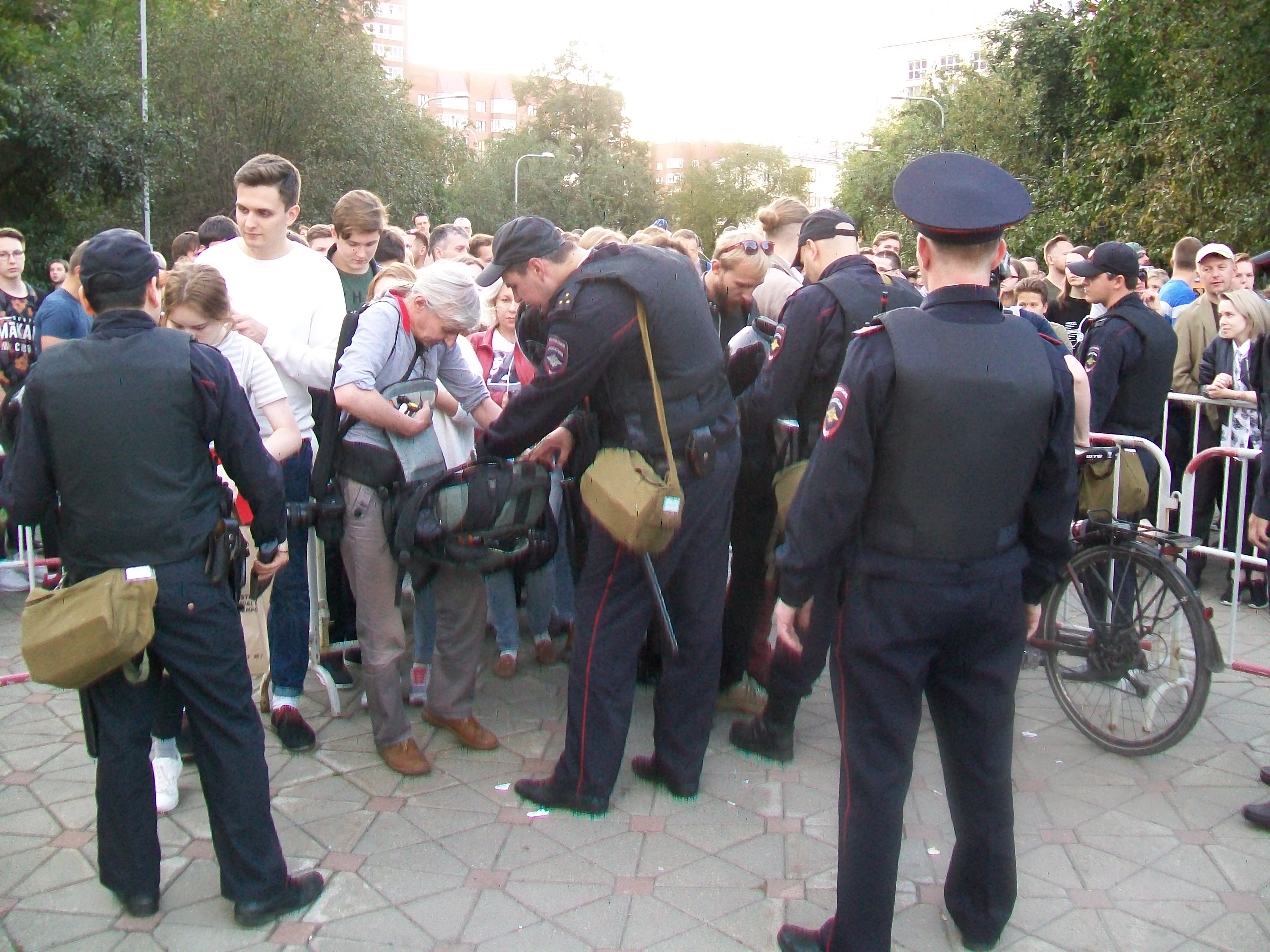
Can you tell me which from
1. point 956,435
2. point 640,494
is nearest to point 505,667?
point 640,494

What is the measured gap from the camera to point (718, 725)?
483 centimetres

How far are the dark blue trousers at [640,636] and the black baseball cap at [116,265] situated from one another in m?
1.66

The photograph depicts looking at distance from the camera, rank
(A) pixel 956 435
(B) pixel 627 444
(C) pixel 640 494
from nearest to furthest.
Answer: (A) pixel 956 435
(C) pixel 640 494
(B) pixel 627 444

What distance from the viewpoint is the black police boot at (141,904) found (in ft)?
10.8

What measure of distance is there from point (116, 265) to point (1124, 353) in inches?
164

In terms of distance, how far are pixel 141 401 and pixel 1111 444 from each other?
402cm

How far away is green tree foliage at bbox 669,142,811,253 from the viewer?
280 feet

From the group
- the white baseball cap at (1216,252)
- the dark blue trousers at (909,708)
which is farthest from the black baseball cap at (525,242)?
the white baseball cap at (1216,252)

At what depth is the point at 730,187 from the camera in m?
86.7

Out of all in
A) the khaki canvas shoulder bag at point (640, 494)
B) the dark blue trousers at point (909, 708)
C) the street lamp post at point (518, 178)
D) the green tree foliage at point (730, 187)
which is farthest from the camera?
the green tree foliage at point (730, 187)

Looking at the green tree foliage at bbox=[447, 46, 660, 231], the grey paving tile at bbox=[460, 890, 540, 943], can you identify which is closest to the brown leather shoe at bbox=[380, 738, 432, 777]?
the grey paving tile at bbox=[460, 890, 540, 943]

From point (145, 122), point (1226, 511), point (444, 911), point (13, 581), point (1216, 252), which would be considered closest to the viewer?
point (444, 911)

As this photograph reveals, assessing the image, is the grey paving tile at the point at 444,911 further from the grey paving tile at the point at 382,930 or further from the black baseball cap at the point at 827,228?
the black baseball cap at the point at 827,228

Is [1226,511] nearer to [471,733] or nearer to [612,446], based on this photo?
[612,446]
